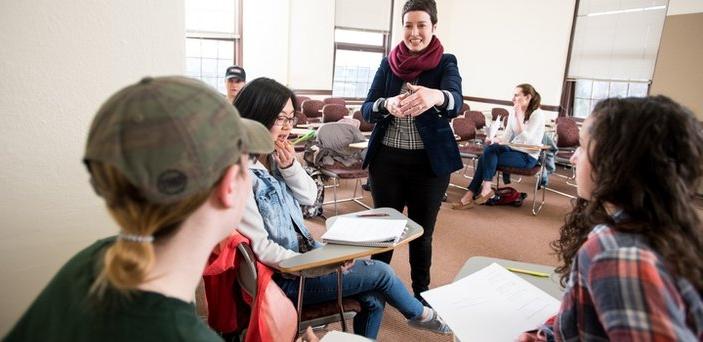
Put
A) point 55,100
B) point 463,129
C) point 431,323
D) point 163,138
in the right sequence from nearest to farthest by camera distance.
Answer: point 163,138 → point 55,100 → point 431,323 → point 463,129

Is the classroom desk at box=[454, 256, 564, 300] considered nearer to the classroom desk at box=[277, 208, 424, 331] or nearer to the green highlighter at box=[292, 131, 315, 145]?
the classroom desk at box=[277, 208, 424, 331]

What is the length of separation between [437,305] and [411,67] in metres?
1.17

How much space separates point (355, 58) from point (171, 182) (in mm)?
7148

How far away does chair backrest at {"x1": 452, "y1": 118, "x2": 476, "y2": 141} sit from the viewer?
16.8 feet

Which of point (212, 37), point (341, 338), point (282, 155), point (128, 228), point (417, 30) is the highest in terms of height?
point (212, 37)

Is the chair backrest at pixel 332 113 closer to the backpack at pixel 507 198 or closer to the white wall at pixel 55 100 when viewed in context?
the backpack at pixel 507 198

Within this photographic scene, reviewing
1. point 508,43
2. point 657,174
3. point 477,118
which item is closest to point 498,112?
point 477,118

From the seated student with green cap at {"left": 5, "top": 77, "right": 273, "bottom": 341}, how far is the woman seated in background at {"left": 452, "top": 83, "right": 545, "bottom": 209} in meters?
3.90

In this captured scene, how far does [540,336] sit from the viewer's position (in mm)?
895

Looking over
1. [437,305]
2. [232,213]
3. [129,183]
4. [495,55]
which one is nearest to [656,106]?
[437,305]

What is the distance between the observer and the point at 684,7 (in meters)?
5.02

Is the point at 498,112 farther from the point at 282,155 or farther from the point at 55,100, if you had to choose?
the point at 55,100

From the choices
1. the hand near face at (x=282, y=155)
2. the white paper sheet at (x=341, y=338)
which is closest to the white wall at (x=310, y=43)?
the hand near face at (x=282, y=155)

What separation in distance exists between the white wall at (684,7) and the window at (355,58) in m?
3.99
